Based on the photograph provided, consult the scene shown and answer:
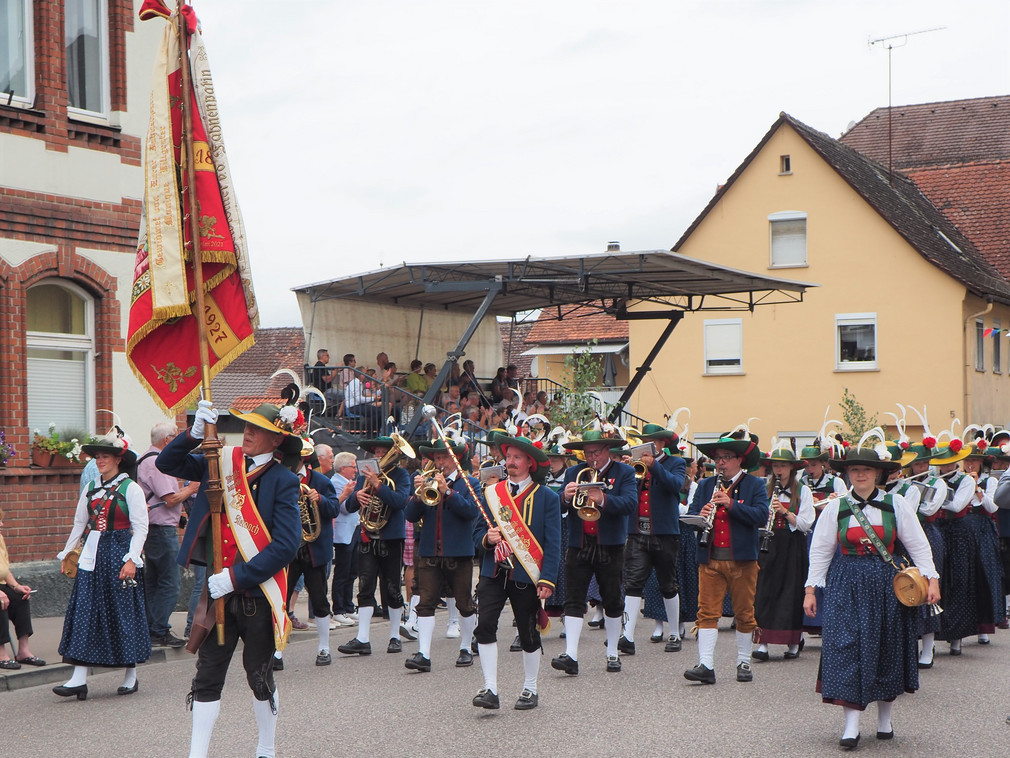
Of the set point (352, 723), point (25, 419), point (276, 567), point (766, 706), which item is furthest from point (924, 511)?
point (25, 419)

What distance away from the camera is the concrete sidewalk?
10.2 metres

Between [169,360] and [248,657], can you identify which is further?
[169,360]

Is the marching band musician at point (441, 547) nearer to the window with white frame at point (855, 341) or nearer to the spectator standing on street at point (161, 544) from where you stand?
the spectator standing on street at point (161, 544)

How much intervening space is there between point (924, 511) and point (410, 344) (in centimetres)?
1370

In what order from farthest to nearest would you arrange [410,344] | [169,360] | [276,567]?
[410,344]
[169,360]
[276,567]

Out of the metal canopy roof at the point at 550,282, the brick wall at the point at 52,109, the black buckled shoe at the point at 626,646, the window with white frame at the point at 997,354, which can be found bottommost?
the black buckled shoe at the point at 626,646

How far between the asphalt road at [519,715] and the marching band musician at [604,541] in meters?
0.53

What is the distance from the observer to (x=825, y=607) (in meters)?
7.86

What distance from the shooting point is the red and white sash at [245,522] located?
6543 millimetres

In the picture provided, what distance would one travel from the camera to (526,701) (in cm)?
884

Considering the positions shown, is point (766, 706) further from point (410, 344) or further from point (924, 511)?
point (410, 344)

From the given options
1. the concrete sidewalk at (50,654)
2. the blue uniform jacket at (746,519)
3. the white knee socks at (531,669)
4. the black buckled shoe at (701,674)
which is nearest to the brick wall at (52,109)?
the concrete sidewalk at (50,654)

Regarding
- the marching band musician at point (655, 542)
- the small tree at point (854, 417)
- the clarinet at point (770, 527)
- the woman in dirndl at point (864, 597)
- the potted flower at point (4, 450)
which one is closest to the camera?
the woman in dirndl at point (864, 597)

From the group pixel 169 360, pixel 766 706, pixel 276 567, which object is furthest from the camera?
pixel 766 706
